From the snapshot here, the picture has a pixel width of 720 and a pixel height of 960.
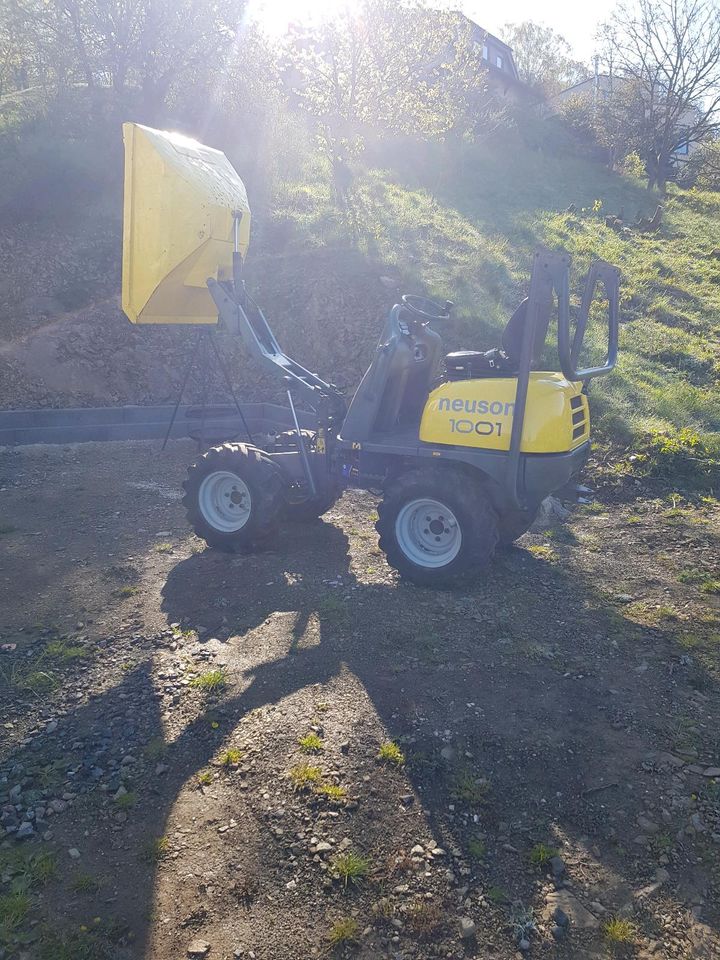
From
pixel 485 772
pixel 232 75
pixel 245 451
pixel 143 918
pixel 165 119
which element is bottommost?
pixel 143 918

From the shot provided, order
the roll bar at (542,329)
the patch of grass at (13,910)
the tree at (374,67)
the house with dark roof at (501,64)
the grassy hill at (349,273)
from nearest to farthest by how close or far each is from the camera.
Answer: the patch of grass at (13,910) < the roll bar at (542,329) < the grassy hill at (349,273) < the tree at (374,67) < the house with dark roof at (501,64)

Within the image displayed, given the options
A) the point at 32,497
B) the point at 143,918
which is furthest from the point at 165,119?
the point at 143,918

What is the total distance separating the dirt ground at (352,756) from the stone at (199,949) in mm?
13

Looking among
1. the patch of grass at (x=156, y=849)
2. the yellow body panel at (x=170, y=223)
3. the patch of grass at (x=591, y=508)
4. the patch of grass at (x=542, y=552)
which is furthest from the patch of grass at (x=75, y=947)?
the patch of grass at (x=591, y=508)

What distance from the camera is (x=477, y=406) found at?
19.5 ft

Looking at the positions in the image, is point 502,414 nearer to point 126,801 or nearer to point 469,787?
point 469,787

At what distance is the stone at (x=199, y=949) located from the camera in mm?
2973

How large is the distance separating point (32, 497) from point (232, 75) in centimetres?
1690

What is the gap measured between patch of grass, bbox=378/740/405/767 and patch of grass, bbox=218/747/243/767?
739 millimetres

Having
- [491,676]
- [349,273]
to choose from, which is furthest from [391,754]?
[349,273]

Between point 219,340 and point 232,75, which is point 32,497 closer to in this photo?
point 219,340

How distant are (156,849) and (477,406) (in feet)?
12.4

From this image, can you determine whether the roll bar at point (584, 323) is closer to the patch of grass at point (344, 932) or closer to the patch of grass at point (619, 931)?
the patch of grass at point (619, 931)

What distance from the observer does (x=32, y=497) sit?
802 centimetres
